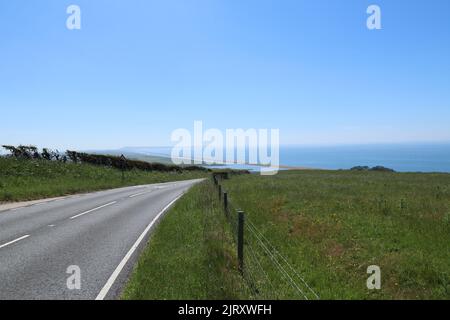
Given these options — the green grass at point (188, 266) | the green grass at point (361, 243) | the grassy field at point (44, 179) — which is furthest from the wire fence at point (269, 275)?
the grassy field at point (44, 179)

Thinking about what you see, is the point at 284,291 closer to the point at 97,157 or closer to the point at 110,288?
the point at 110,288

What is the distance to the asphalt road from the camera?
23.8 ft

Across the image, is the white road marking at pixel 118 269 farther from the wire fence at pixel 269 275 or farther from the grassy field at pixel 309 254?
the wire fence at pixel 269 275

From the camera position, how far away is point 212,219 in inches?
546

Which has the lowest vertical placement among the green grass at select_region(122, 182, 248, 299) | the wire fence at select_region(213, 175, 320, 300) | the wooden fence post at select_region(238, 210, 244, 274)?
the wire fence at select_region(213, 175, 320, 300)

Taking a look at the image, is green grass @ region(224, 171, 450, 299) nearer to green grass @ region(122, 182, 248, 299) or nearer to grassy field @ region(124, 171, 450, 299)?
grassy field @ region(124, 171, 450, 299)

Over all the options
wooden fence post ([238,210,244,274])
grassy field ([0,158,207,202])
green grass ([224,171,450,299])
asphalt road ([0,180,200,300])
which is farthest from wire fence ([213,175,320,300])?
grassy field ([0,158,207,202])

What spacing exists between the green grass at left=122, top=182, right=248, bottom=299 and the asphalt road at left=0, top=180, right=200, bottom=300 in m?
0.50

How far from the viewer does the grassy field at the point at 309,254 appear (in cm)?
741

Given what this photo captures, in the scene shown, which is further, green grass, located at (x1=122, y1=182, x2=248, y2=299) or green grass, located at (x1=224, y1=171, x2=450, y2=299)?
green grass, located at (x1=224, y1=171, x2=450, y2=299)

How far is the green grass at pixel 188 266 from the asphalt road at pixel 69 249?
497 mm

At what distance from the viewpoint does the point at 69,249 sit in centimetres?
1043

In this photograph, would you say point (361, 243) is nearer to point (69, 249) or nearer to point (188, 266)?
point (188, 266)
